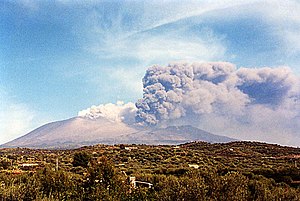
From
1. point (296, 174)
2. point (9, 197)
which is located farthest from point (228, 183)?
point (296, 174)

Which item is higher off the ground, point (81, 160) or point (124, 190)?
point (81, 160)

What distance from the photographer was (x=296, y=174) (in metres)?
28.6

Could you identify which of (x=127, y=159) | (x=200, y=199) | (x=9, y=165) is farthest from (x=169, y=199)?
(x=127, y=159)

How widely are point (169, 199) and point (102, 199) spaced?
1979mm

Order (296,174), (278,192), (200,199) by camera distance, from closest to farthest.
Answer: (200,199)
(278,192)
(296,174)

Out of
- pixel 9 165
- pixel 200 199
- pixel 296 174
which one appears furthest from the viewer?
pixel 9 165

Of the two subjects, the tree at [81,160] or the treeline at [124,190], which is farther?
the tree at [81,160]

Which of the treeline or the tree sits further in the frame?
the tree

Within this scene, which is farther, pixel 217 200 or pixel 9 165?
pixel 9 165

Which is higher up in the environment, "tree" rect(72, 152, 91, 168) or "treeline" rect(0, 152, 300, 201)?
"tree" rect(72, 152, 91, 168)

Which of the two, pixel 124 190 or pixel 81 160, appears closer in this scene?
pixel 124 190

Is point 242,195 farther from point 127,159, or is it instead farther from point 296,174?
point 127,159

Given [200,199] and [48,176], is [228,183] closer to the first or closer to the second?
[200,199]

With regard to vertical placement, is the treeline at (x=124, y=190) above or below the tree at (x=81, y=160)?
below
